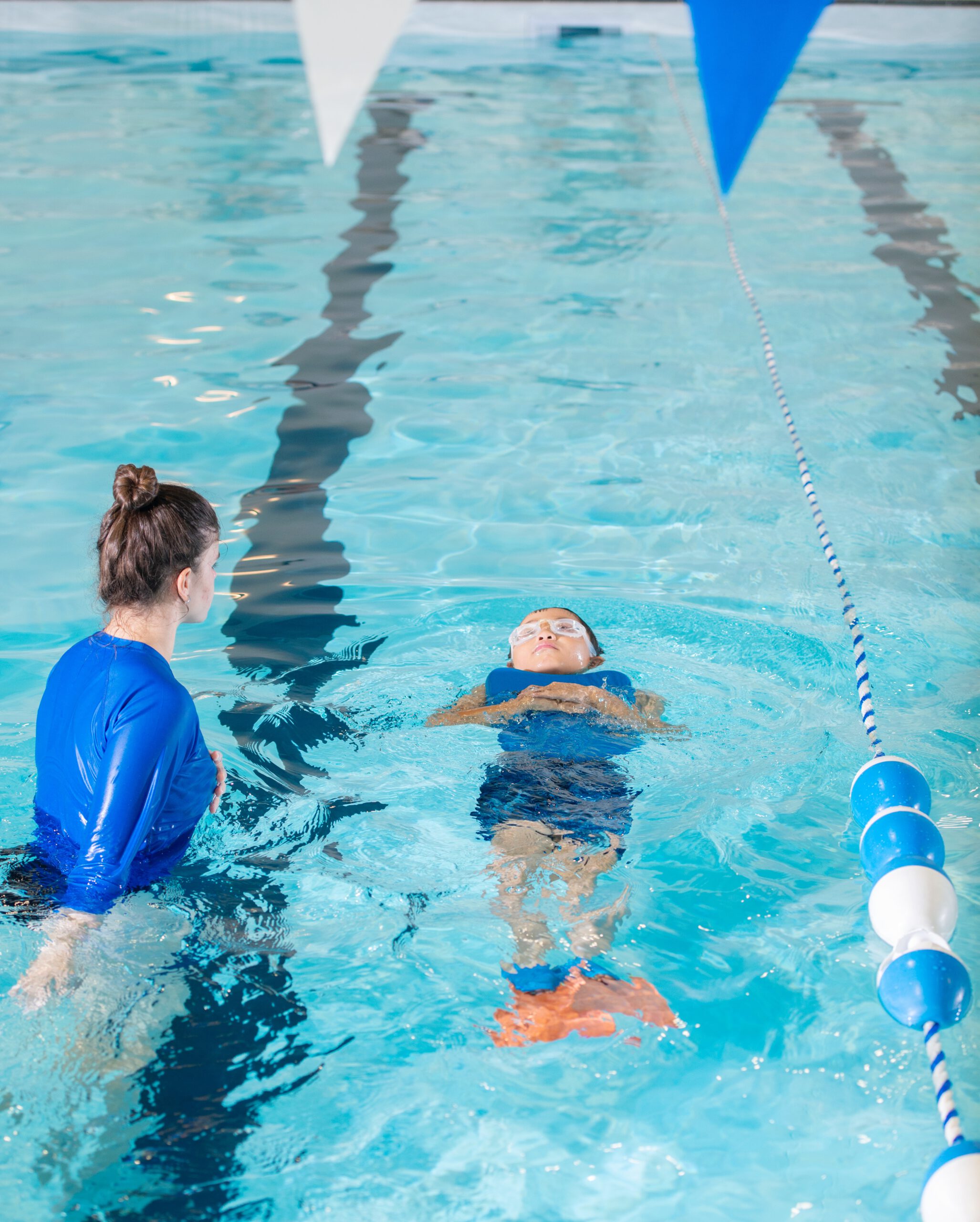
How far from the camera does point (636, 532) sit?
15.0ft

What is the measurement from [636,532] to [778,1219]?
9.66 feet

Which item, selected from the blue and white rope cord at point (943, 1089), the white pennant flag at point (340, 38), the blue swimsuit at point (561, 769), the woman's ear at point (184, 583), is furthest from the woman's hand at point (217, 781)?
the blue and white rope cord at point (943, 1089)

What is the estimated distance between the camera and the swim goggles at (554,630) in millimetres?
3441

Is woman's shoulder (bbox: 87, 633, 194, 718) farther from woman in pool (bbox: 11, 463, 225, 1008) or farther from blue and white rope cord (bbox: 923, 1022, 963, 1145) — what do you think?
blue and white rope cord (bbox: 923, 1022, 963, 1145)

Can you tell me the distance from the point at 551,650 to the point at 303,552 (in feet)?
4.59

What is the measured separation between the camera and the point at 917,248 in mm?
7762

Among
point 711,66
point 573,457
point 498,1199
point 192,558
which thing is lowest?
point 573,457

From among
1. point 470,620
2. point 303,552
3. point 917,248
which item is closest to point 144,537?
point 470,620

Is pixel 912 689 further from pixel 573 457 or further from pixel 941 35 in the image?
pixel 941 35

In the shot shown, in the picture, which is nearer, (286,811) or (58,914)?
(58,914)

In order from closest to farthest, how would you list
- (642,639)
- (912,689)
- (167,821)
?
1. (167,821)
2. (912,689)
3. (642,639)

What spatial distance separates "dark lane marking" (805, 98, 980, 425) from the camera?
19.9 ft

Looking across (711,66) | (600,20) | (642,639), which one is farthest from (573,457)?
(600,20)

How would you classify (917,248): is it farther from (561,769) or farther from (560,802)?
(560,802)
